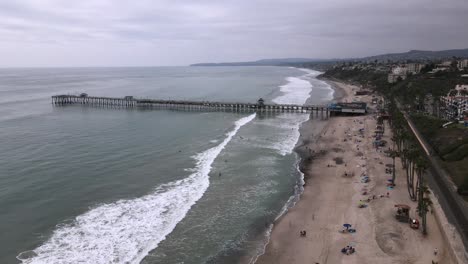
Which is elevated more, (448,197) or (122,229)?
(448,197)

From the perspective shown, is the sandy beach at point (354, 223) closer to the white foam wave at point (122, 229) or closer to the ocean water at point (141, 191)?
the ocean water at point (141, 191)

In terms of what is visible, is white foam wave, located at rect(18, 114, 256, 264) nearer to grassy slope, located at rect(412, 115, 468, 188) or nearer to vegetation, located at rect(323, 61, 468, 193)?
Answer: vegetation, located at rect(323, 61, 468, 193)

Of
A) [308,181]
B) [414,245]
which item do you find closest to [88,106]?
[308,181]

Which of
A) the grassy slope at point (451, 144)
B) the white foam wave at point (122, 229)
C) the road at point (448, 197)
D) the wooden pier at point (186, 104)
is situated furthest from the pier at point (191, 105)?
the white foam wave at point (122, 229)

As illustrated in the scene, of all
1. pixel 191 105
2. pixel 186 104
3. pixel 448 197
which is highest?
pixel 186 104

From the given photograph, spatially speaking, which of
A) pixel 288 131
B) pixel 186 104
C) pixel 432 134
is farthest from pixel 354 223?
pixel 186 104

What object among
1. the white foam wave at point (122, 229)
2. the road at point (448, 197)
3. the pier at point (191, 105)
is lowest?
the white foam wave at point (122, 229)

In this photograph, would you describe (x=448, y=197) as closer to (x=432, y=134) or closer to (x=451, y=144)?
(x=451, y=144)
